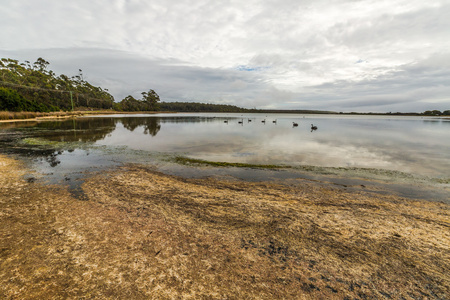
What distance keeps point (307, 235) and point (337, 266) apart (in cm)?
97

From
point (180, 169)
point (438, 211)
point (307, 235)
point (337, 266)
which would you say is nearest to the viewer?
point (337, 266)

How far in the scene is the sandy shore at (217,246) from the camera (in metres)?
3.06

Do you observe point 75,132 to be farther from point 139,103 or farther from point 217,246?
point 139,103

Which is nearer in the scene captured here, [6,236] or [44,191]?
[6,236]

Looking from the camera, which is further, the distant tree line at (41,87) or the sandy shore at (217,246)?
the distant tree line at (41,87)

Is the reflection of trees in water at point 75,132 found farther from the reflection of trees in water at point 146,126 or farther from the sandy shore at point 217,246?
the sandy shore at point 217,246

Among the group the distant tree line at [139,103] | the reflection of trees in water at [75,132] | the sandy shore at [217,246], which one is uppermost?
the distant tree line at [139,103]

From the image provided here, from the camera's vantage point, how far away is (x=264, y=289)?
3.04m

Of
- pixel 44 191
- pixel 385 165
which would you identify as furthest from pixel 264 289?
pixel 385 165

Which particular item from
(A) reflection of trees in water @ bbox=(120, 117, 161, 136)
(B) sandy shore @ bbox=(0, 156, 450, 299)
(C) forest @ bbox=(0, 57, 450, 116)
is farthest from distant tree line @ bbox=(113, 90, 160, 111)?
(B) sandy shore @ bbox=(0, 156, 450, 299)

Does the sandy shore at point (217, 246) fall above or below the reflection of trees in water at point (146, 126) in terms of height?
below

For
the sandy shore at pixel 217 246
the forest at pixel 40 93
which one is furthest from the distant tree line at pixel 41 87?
the sandy shore at pixel 217 246

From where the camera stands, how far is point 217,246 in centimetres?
406

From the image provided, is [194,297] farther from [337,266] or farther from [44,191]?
[44,191]
